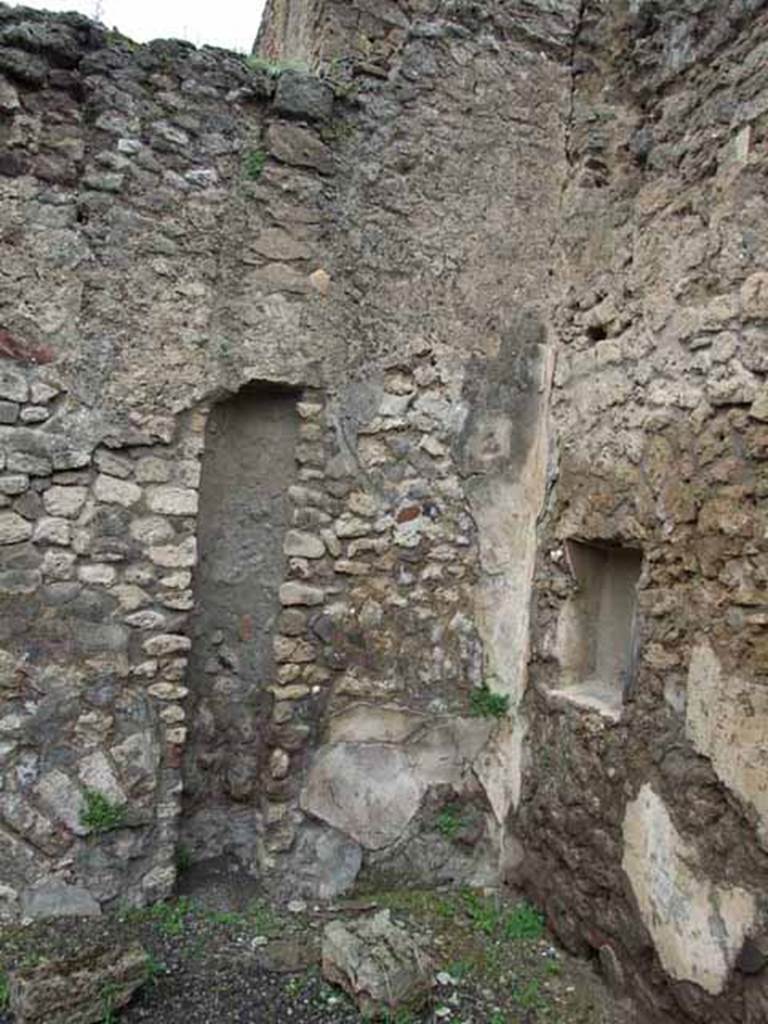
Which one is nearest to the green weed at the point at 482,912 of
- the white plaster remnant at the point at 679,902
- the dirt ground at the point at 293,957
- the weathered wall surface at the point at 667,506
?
the dirt ground at the point at 293,957

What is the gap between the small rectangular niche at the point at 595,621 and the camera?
3152 millimetres

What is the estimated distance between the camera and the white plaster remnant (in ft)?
7.71

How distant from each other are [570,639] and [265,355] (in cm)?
162

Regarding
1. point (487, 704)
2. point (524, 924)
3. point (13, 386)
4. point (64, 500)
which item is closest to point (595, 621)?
point (487, 704)

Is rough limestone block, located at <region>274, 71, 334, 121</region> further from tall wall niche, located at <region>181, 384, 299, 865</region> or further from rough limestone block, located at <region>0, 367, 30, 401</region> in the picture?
rough limestone block, located at <region>0, 367, 30, 401</region>

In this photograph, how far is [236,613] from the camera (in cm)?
329

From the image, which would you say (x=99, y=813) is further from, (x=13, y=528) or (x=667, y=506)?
(x=667, y=506)

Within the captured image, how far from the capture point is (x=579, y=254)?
3363 mm

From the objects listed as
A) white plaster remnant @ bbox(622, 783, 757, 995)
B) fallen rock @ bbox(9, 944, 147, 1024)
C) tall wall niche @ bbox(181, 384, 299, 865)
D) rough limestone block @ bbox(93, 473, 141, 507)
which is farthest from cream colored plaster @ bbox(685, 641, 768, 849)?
rough limestone block @ bbox(93, 473, 141, 507)

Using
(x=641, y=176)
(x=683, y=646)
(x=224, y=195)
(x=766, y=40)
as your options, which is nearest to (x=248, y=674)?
(x=683, y=646)

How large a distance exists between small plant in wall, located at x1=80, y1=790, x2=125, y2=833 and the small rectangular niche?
5.54 ft

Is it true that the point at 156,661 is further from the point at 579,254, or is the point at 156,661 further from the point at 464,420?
the point at 579,254

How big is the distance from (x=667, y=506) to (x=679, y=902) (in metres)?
1.24

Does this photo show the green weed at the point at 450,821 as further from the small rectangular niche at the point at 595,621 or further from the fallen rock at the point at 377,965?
the small rectangular niche at the point at 595,621
